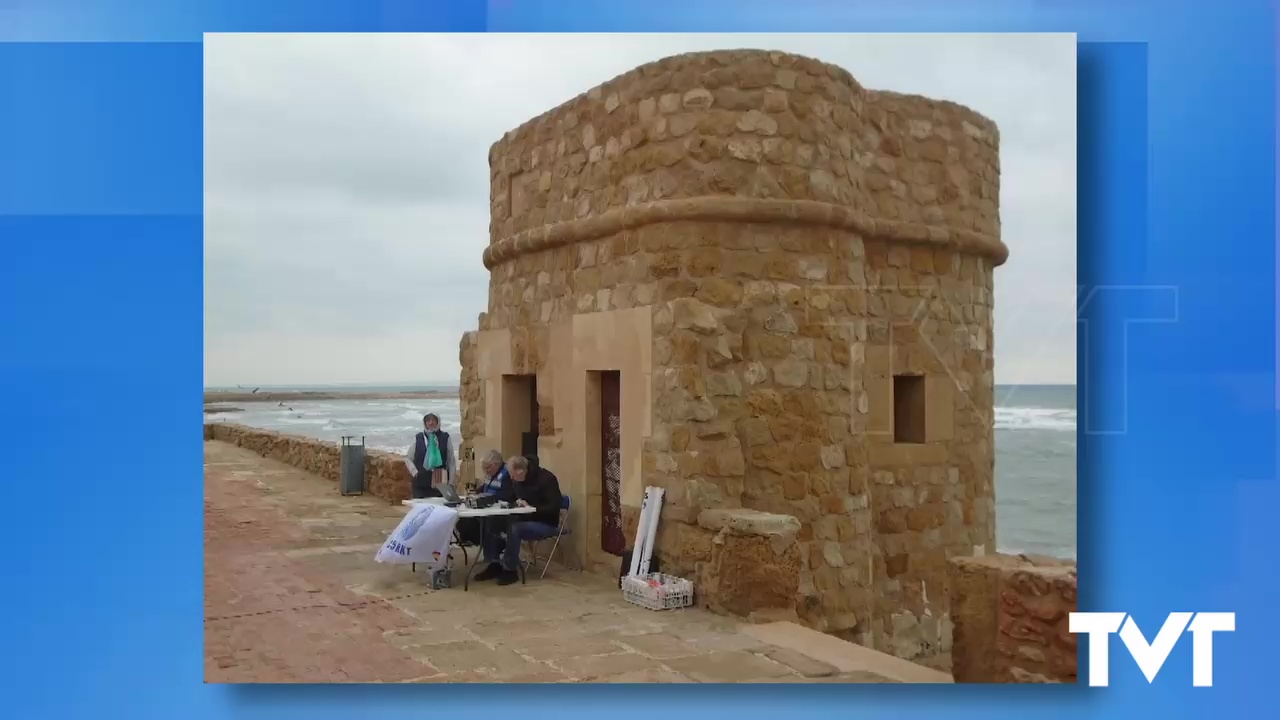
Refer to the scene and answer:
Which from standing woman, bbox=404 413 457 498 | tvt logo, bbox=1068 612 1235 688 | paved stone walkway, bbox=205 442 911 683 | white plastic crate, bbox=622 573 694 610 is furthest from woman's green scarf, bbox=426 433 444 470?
tvt logo, bbox=1068 612 1235 688

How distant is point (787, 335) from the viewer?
5.77 metres

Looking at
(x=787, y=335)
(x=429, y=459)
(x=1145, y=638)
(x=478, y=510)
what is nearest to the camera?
(x=1145, y=638)

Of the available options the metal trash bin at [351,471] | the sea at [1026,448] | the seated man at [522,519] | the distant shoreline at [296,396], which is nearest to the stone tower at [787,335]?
the sea at [1026,448]

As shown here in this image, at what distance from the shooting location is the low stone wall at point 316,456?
554 centimetres

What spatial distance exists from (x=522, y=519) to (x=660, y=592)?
1215 millimetres

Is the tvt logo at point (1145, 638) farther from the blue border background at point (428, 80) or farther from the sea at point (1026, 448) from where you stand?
the sea at point (1026, 448)

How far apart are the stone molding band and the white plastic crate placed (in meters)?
1.94

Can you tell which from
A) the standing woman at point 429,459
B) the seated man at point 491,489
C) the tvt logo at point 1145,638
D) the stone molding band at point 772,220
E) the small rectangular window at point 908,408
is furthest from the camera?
the seated man at point 491,489

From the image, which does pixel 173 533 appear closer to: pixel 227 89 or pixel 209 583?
pixel 209 583

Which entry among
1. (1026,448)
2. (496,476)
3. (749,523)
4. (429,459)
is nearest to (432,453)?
(429,459)

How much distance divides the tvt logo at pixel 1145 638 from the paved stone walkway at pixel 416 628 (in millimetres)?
953

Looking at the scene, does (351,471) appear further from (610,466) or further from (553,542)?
(610,466)

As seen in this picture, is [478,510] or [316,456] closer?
[478,510]

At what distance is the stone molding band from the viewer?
5.73 m
